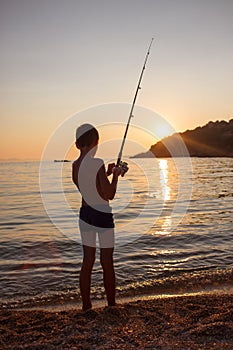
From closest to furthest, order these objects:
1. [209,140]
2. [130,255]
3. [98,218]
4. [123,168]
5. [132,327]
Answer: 1. [132,327]
2. [98,218]
3. [123,168]
4. [130,255]
5. [209,140]

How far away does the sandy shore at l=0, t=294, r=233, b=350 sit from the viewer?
4223 mm

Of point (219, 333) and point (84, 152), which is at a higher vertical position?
point (84, 152)

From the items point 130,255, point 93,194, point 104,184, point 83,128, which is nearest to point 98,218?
point 93,194

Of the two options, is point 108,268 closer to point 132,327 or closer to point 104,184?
point 132,327

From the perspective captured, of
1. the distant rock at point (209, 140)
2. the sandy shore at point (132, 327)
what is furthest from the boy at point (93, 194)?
the distant rock at point (209, 140)

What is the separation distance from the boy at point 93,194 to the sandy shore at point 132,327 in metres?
0.65

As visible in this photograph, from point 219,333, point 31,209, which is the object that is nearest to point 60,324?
point 219,333

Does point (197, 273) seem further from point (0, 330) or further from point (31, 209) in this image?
point (31, 209)

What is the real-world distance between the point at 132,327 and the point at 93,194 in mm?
1680

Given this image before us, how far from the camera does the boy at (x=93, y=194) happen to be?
4.95 metres

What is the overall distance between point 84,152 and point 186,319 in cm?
245

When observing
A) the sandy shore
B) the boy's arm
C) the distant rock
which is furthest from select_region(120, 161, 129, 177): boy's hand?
the distant rock

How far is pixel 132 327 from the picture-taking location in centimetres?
470

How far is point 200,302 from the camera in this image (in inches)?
217
